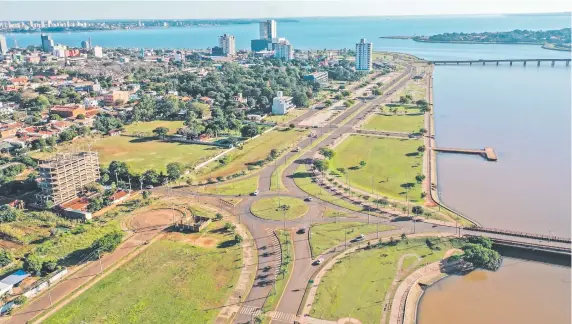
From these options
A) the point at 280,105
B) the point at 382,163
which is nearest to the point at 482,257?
the point at 382,163

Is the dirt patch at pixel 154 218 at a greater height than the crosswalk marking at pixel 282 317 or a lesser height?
greater

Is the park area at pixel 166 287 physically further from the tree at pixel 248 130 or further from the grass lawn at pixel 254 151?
the tree at pixel 248 130

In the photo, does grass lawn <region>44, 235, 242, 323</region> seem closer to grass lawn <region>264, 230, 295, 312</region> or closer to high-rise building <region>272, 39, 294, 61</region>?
grass lawn <region>264, 230, 295, 312</region>

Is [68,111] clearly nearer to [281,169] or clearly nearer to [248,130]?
[248,130]

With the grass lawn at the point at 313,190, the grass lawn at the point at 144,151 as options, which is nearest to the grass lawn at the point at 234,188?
the grass lawn at the point at 313,190

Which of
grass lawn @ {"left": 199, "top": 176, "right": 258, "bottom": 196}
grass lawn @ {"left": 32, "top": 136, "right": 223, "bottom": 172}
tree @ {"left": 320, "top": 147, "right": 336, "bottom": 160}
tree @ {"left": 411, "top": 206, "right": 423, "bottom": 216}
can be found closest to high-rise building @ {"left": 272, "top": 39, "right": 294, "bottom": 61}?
grass lawn @ {"left": 32, "top": 136, "right": 223, "bottom": 172}

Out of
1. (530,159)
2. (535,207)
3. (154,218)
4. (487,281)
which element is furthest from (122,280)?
(530,159)

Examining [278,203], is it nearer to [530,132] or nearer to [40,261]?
[40,261]
